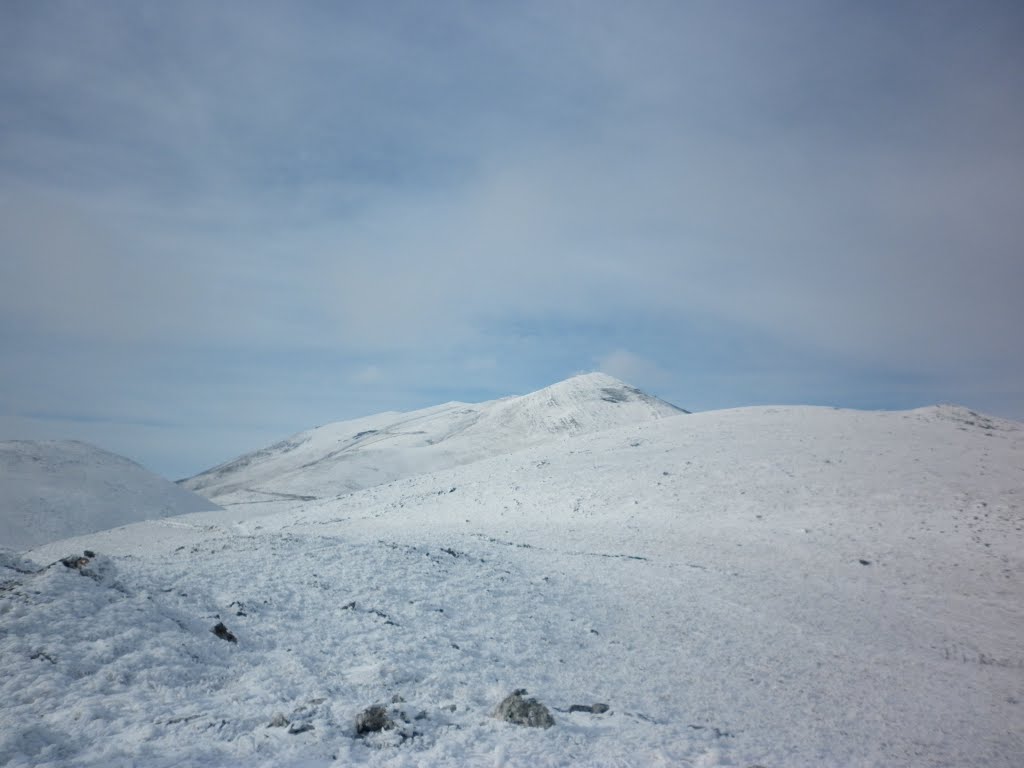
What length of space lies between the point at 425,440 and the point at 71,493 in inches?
4182

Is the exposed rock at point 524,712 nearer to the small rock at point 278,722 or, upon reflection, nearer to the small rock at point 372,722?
the small rock at point 372,722

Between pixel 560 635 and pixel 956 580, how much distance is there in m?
16.4

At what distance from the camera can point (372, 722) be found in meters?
7.28

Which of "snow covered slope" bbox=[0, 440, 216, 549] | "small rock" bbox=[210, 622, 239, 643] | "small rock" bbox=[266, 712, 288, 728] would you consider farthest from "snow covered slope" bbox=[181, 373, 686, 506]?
"small rock" bbox=[266, 712, 288, 728]

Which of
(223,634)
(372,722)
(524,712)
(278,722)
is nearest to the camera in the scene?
(278,722)

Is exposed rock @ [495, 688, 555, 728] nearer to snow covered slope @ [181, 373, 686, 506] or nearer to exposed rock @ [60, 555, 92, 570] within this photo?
exposed rock @ [60, 555, 92, 570]

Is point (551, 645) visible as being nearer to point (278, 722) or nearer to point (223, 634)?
point (278, 722)

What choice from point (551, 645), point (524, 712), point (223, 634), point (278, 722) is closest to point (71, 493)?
point (223, 634)

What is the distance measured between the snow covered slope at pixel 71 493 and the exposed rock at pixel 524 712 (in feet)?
119

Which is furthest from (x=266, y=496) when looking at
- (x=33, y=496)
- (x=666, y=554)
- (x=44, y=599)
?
(x=44, y=599)

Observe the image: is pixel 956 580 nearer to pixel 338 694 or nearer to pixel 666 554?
pixel 666 554

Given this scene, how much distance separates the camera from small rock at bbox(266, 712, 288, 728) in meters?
7.14

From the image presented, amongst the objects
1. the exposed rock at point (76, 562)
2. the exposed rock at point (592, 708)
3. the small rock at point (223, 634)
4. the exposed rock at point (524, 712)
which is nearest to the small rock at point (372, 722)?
the exposed rock at point (524, 712)

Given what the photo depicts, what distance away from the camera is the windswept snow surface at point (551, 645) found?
7133 millimetres
